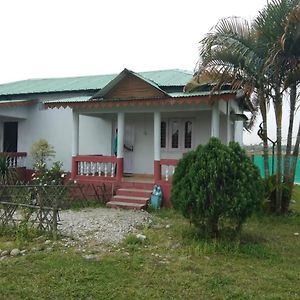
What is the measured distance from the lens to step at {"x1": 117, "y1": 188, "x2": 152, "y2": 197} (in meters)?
11.1

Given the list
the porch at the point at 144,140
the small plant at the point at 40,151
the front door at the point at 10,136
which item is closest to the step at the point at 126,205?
the porch at the point at 144,140

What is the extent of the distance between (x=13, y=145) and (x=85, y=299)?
13582 mm

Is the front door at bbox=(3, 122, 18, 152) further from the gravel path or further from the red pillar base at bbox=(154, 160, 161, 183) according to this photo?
the red pillar base at bbox=(154, 160, 161, 183)

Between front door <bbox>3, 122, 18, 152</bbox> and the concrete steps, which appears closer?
the concrete steps

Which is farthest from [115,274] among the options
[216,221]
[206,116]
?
[206,116]

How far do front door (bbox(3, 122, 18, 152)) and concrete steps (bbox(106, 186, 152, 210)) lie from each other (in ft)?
23.8

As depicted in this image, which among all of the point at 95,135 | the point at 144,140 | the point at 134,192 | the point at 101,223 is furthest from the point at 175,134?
the point at 101,223

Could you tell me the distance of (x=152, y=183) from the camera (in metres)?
11.4

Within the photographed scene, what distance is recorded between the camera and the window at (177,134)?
45.2 feet

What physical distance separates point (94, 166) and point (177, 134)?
344cm

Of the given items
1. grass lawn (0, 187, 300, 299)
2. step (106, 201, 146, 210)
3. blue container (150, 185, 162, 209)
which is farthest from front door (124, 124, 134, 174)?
grass lawn (0, 187, 300, 299)

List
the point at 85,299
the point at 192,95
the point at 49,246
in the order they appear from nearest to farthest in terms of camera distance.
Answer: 1. the point at 85,299
2. the point at 49,246
3. the point at 192,95

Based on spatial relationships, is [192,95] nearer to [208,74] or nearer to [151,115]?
[208,74]

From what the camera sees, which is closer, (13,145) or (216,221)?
(216,221)
